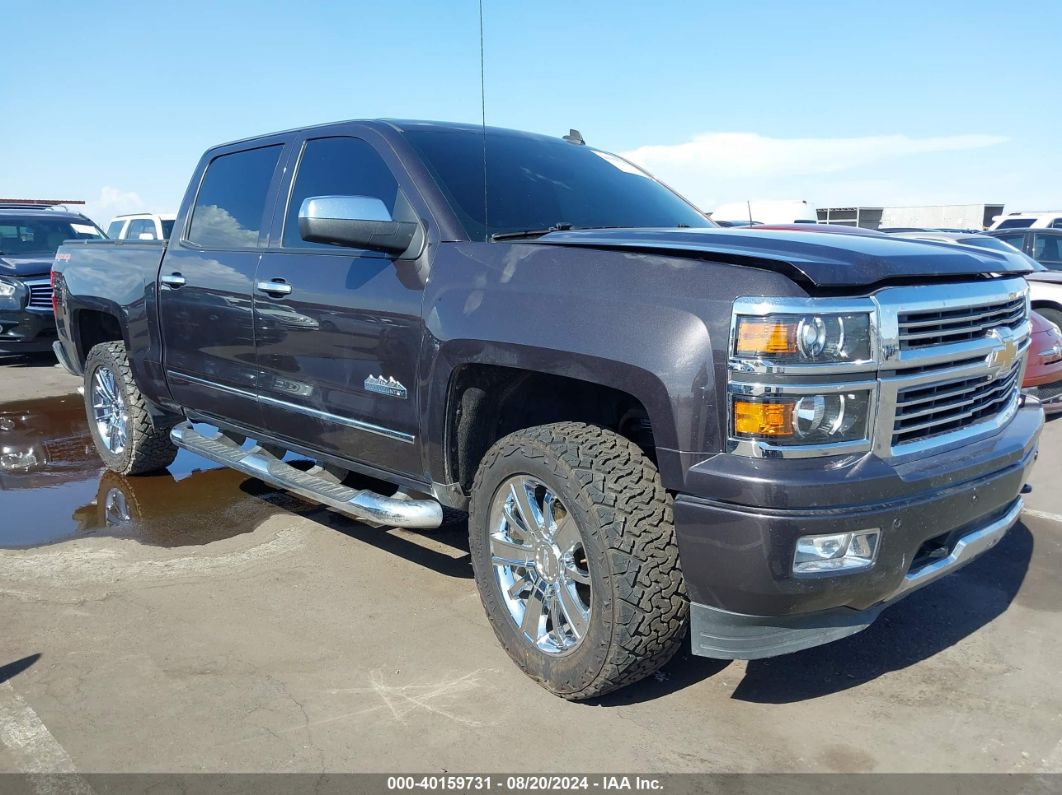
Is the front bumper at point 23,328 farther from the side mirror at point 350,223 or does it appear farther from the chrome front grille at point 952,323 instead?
the chrome front grille at point 952,323

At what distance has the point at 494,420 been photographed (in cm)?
334

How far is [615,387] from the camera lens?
2625 mm

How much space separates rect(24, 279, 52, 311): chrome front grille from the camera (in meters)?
10.6

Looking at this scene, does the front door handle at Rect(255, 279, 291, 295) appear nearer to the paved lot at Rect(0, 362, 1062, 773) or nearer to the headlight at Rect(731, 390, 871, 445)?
the paved lot at Rect(0, 362, 1062, 773)

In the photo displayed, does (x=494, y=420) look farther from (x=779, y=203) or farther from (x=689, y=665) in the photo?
(x=779, y=203)

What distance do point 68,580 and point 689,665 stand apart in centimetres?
284

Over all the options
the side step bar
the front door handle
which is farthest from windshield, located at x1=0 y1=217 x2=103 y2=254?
the front door handle

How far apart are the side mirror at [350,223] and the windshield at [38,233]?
952 centimetres

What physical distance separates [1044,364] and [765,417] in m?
5.05

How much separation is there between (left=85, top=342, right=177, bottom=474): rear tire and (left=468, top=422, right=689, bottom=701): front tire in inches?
126

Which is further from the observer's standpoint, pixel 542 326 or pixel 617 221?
pixel 617 221

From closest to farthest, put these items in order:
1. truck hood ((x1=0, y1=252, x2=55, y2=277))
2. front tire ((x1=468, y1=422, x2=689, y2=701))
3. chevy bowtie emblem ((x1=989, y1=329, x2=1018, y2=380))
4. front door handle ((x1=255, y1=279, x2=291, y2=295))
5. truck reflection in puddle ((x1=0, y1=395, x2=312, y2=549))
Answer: front tire ((x1=468, y1=422, x2=689, y2=701)), chevy bowtie emblem ((x1=989, y1=329, x2=1018, y2=380)), front door handle ((x1=255, y1=279, x2=291, y2=295)), truck reflection in puddle ((x1=0, y1=395, x2=312, y2=549)), truck hood ((x1=0, y1=252, x2=55, y2=277))

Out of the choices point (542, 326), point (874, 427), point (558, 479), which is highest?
point (542, 326)

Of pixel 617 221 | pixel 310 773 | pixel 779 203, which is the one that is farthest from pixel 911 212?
pixel 310 773
